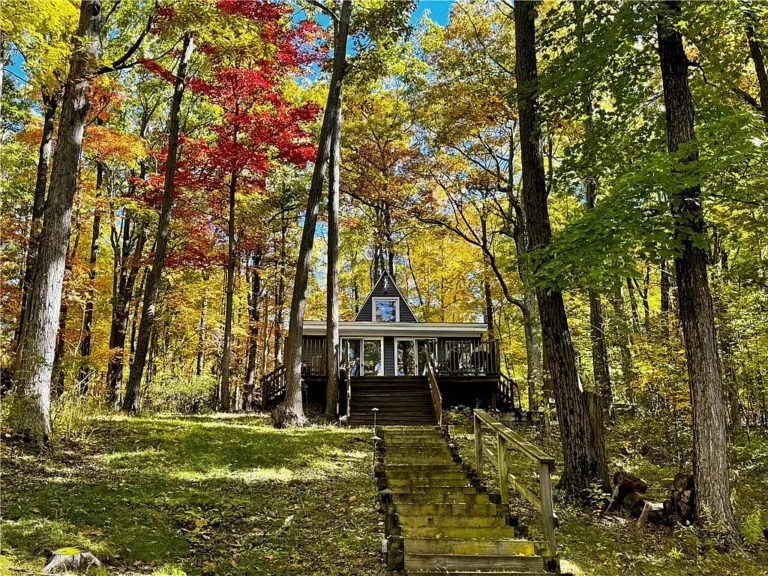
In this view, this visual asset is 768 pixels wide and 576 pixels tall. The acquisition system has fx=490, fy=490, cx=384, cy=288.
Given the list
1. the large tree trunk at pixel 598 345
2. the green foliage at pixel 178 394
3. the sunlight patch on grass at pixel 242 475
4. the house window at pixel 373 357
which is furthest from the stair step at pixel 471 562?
the house window at pixel 373 357

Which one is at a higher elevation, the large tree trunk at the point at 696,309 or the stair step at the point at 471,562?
the large tree trunk at the point at 696,309

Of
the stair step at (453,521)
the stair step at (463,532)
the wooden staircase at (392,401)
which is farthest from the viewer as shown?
the wooden staircase at (392,401)

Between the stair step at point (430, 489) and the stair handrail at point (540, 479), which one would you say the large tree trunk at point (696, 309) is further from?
the stair step at point (430, 489)

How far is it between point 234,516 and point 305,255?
7459 millimetres

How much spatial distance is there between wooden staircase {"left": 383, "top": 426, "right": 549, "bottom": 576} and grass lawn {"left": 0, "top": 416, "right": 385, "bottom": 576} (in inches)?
15.8

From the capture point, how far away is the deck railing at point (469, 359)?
1603 centimetres

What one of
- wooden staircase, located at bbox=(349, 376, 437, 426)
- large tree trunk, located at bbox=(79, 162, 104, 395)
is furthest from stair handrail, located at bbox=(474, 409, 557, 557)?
large tree trunk, located at bbox=(79, 162, 104, 395)

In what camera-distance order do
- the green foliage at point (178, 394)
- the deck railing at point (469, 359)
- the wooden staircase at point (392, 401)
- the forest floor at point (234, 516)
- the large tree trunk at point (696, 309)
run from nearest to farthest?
1. the forest floor at point (234, 516)
2. the large tree trunk at point (696, 309)
3. the wooden staircase at point (392, 401)
4. the deck railing at point (469, 359)
5. the green foliage at point (178, 394)

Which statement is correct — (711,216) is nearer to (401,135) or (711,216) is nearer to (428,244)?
(401,135)

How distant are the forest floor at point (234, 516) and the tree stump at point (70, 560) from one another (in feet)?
0.35

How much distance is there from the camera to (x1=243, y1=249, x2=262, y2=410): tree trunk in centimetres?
2095

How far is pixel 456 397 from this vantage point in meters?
16.8

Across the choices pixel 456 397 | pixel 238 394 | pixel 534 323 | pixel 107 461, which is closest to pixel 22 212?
pixel 107 461

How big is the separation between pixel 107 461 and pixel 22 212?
41.3 feet
